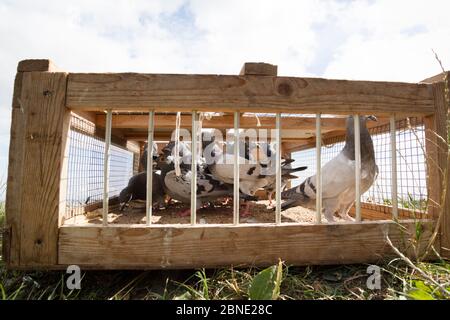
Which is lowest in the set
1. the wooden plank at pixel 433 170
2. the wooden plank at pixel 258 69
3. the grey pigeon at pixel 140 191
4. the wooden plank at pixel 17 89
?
the grey pigeon at pixel 140 191

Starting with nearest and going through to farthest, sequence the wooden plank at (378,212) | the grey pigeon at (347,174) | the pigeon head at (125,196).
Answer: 1. the wooden plank at (378,212)
2. the grey pigeon at (347,174)
3. the pigeon head at (125,196)

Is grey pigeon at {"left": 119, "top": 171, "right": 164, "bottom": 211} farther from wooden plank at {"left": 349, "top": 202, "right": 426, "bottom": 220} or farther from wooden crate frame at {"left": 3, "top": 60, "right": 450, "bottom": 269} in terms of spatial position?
wooden plank at {"left": 349, "top": 202, "right": 426, "bottom": 220}

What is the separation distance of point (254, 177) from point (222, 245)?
1448mm

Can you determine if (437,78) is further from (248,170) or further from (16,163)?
(16,163)

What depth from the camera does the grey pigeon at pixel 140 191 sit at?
2797 millimetres

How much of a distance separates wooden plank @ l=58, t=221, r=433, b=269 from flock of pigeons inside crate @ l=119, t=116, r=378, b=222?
0.81 metres

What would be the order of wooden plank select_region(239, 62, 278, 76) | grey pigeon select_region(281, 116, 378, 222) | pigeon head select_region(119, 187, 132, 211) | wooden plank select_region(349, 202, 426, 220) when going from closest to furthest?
wooden plank select_region(239, 62, 278, 76), wooden plank select_region(349, 202, 426, 220), grey pigeon select_region(281, 116, 378, 222), pigeon head select_region(119, 187, 132, 211)

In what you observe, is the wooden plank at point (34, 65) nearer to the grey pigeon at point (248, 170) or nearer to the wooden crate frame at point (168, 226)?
the wooden crate frame at point (168, 226)

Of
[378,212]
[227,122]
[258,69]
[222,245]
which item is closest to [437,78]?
[258,69]

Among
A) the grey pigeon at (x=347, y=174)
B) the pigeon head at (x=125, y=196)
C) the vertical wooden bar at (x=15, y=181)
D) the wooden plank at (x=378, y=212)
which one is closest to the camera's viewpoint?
the vertical wooden bar at (x=15, y=181)

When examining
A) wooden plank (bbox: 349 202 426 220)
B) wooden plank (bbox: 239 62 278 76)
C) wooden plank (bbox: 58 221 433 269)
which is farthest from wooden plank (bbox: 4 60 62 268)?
wooden plank (bbox: 349 202 426 220)

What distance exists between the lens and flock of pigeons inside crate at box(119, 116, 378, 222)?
2035 mm

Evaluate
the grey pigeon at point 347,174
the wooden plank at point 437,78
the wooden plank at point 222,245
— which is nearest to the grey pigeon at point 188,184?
the grey pigeon at point 347,174
